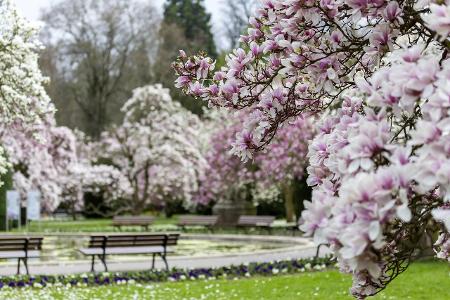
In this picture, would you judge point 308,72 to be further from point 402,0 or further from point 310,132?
point 310,132

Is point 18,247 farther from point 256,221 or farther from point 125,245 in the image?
point 256,221

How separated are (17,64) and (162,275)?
4291mm

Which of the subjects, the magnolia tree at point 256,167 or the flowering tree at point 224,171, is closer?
the magnolia tree at point 256,167

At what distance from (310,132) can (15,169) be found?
473 inches

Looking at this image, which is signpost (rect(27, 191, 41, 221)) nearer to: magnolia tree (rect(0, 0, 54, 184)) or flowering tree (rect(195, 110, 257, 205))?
flowering tree (rect(195, 110, 257, 205))

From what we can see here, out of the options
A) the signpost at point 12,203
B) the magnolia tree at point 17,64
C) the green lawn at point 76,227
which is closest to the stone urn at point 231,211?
the green lawn at point 76,227

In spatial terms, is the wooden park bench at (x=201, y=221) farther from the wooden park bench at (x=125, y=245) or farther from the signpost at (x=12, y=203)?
the wooden park bench at (x=125, y=245)

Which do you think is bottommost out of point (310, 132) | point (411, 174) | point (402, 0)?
point (411, 174)

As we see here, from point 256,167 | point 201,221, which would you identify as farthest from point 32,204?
point 256,167

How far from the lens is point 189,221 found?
25188mm

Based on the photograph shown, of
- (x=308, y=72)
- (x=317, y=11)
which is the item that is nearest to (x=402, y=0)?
(x=317, y=11)

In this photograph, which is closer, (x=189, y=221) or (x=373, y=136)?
(x=373, y=136)

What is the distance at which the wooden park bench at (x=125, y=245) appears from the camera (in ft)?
42.4

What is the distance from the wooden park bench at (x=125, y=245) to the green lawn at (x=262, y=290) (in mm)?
2243
